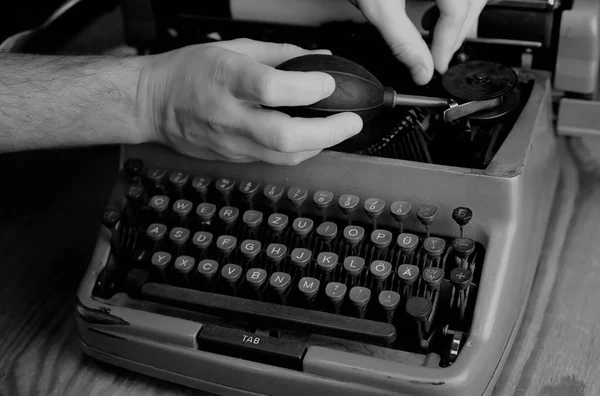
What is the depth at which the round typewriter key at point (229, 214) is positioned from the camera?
1358 mm

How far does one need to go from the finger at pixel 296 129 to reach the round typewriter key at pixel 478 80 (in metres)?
0.22

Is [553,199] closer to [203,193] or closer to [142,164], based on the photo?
[203,193]

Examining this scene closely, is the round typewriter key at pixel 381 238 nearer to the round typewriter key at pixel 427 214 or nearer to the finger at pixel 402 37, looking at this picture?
the round typewriter key at pixel 427 214

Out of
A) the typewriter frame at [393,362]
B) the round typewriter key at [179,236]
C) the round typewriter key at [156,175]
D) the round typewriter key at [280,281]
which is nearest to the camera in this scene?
the typewriter frame at [393,362]

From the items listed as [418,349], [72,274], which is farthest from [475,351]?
[72,274]

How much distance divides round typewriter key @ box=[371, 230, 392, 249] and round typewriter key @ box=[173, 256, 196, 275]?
0.33m

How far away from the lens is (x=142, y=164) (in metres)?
1.50

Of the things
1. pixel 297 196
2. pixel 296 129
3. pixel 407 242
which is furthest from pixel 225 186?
pixel 407 242

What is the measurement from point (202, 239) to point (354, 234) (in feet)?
0.93

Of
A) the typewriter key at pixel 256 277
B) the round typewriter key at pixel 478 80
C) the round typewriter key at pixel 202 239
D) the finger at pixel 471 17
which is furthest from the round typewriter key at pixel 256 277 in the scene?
the finger at pixel 471 17

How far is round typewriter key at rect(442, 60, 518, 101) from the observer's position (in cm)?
132

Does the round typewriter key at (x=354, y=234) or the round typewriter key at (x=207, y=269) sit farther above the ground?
the round typewriter key at (x=354, y=234)

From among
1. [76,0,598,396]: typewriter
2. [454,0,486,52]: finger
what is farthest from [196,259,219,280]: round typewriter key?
[454,0,486,52]: finger

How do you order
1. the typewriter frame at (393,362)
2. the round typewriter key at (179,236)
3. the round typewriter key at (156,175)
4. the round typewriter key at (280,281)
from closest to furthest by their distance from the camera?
1. the typewriter frame at (393,362)
2. the round typewriter key at (280,281)
3. the round typewriter key at (179,236)
4. the round typewriter key at (156,175)
